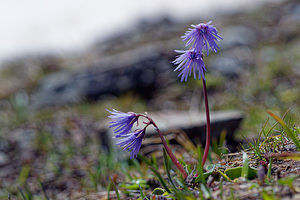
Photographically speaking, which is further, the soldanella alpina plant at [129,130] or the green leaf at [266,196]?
the soldanella alpina plant at [129,130]

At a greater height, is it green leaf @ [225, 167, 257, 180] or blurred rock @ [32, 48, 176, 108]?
blurred rock @ [32, 48, 176, 108]

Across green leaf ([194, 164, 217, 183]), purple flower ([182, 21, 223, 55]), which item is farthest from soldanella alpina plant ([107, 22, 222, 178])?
green leaf ([194, 164, 217, 183])

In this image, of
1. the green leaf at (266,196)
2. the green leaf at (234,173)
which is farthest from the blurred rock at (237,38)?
the green leaf at (266,196)

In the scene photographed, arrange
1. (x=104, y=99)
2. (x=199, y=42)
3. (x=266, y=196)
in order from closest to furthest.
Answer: (x=266, y=196)
(x=199, y=42)
(x=104, y=99)

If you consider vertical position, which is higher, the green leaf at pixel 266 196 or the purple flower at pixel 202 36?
the purple flower at pixel 202 36

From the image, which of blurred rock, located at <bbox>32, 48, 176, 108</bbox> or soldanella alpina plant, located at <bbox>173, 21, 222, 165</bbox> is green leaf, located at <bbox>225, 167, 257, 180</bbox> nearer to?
soldanella alpina plant, located at <bbox>173, 21, 222, 165</bbox>

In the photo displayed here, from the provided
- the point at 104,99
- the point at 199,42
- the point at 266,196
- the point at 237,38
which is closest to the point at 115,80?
the point at 104,99

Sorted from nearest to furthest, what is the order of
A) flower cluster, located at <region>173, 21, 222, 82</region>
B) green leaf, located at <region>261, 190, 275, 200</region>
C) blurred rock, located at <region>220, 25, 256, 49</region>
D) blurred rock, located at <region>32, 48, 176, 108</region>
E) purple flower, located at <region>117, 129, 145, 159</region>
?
green leaf, located at <region>261, 190, 275, 200</region>
flower cluster, located at <region>173, 21, 222, 82</region>
purple flower, located at <region>117, 129, 145, 159</region>
blurred rock, located at <region>32, 48, 176, 108</region>
blurred rock, located at <region>220, 25, 256, 49</region>

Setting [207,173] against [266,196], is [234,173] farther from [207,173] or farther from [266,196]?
[266,196]

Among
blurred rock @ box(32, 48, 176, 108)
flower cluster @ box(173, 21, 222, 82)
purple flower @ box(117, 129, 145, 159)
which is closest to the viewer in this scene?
flower cluster @ box(173, 21, 222, 82)

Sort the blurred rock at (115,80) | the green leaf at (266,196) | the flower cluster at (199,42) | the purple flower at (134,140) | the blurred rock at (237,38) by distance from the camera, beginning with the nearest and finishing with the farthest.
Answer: the green leaf at (266,196), the flower cluster at (199,42), the purple flower at (134,140), the blurred rock at (115,80), the blurred rock at (237,38)

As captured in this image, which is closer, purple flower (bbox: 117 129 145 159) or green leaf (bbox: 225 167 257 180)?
green leaf (bbox: 225 167 257 180)

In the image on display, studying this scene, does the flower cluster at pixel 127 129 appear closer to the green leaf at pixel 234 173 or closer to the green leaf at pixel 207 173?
the green leaf at pixel 207 173

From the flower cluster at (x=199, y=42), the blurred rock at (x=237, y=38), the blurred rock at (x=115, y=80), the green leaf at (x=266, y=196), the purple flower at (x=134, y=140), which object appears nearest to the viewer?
the green leaf at (x=266, y=196)
